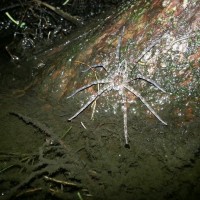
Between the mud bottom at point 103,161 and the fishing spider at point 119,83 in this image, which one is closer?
the mud bottom at point 103,161

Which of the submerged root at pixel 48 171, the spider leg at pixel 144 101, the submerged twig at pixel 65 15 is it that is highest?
the submerged twig at pixel 65 15

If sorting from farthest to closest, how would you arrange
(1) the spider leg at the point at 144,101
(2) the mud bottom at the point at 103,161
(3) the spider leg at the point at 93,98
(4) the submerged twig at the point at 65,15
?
(4) the submerged twig at the point at 65,15 < (3) the spider leg at the point at 93,98 < (1) the spider leg at the point at 144,101 < (2) the mud bottom at the point at 103,161

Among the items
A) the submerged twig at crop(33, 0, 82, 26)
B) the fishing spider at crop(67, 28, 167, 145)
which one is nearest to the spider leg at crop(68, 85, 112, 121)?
the fishing spider at crop(67, 28, 167, 145)

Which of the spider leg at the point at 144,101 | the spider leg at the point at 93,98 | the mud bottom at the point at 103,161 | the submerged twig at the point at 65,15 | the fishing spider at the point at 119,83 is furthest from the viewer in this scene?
the submerged twig at the point at 65,15

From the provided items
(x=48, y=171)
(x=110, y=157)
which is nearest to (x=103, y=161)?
(x=110, y=157)

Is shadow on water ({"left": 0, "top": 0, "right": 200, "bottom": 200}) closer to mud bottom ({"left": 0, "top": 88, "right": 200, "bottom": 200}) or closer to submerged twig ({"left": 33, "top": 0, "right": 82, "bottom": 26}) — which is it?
mud bottom ({"left": 0, "top": 88, "right": 200, "bottom": 200})

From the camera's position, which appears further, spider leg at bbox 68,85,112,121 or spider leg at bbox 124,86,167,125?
spider leg at bbox 68,85,112,121

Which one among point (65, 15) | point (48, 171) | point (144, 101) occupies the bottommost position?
point (48, 171)

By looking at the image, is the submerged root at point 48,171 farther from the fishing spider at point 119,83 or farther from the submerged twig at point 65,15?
the submerged twig at point 65,15

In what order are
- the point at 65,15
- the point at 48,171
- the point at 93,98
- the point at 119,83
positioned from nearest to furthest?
the point at 48,171 → the point at 119,83 → the point at 93,98 → the point at 65,15

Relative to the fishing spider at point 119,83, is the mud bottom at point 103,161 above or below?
below

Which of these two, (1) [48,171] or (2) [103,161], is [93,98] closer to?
(2) [103,161]

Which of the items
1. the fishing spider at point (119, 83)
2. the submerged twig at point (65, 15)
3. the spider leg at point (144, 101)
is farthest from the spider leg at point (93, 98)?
the submerged twig at point (65, 15)
